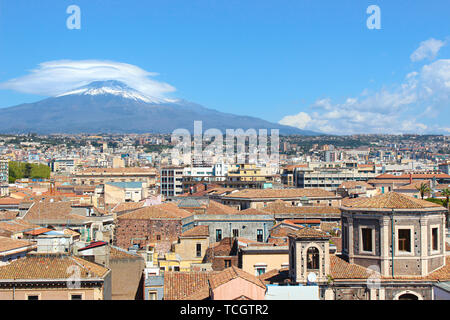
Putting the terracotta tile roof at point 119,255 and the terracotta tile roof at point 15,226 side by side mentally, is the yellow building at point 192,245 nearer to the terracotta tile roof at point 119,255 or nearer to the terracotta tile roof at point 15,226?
the terracotta tile roof at point 15,226

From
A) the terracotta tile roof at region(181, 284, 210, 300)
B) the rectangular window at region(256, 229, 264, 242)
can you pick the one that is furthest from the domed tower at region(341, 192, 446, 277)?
the rectangular window at region(256, 229, 264, 242)

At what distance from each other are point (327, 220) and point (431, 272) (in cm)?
1999

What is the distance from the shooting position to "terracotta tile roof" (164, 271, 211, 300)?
1665cm

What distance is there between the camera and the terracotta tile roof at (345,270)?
1647 centimetres

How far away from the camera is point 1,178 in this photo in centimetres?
11425

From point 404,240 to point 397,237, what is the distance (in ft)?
0.78

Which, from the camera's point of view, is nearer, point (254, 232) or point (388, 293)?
point (388, 293)

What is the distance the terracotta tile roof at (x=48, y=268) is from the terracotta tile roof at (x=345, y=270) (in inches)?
243

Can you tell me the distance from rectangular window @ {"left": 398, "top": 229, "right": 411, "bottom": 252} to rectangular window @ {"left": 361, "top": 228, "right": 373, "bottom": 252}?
2.64 feet

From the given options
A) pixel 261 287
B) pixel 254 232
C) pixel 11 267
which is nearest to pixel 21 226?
pixel 254 232

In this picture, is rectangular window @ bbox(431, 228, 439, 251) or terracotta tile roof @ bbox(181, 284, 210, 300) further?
rectangular window @ bbox(431, 228, 439, 251)

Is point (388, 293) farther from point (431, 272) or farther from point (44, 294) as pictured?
point (44, 294)

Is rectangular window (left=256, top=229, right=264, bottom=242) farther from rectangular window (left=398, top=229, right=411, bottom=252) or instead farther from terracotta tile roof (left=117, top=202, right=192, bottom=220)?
rectangular window (left=398, top=229, right=411, bottom=252)

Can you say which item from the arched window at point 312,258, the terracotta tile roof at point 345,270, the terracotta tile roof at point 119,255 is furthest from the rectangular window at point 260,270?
the arched window at point 312,258
